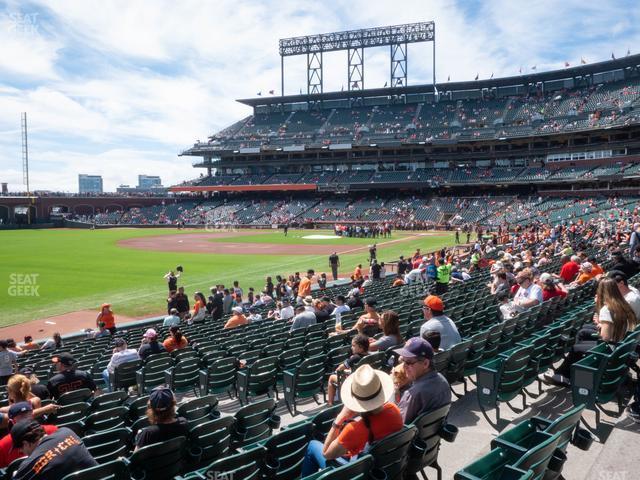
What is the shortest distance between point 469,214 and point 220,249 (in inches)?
1390

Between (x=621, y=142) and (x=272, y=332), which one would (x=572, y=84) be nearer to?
(x=621, y=142)

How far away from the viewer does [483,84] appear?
273 ft

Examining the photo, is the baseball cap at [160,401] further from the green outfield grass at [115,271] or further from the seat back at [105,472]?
the green outfield grass at [115,271]

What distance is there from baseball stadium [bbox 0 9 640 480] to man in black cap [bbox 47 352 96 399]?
0.05 m

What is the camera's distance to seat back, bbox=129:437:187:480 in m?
4.73

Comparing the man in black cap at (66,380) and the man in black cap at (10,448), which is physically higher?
the man in black cap at (10,448)

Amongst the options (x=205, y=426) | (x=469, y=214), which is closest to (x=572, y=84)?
(x=469, y=214)

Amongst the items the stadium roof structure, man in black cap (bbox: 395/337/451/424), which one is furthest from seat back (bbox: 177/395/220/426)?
the stadium roof structure

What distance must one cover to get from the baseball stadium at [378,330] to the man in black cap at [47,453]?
0.7 inches

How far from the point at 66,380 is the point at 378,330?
228 inches

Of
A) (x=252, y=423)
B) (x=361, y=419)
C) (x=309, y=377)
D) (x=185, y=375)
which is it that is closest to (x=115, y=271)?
(x=185, y=375)
